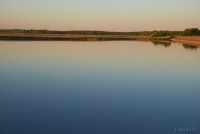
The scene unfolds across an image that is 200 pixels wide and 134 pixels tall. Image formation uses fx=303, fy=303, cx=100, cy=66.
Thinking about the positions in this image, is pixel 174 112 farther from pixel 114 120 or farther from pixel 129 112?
pixel 114 120

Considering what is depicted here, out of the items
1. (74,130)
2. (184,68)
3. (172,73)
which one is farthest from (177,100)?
(184,68)

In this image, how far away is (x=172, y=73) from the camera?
10922mm

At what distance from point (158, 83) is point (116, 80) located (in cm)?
125

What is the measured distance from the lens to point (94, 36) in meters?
72.6

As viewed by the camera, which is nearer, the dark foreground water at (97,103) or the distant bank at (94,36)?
the dark foreground water at (97,103)

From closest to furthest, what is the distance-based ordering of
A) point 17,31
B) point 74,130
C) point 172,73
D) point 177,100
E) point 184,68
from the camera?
point 74,130, point 177,100, point 172,73, point 184,68, point 17,31

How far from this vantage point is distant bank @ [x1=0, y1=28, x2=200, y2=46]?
151 feet

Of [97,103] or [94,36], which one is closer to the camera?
[97,103]

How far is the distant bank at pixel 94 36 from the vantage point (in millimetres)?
45987

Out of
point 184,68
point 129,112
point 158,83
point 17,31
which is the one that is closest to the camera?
point 129,112

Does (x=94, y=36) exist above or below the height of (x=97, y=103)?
below

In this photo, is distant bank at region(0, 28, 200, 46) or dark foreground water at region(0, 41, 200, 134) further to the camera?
distant bank at region(0, 28, 200, 46)

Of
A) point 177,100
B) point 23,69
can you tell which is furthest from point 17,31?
point 177,100

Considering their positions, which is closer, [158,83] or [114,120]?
[114,120]
